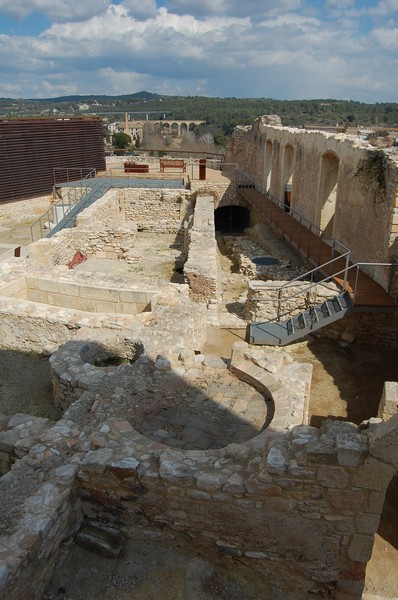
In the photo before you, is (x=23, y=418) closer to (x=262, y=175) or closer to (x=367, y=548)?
(x=367, y=548)

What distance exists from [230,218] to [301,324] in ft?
51.5

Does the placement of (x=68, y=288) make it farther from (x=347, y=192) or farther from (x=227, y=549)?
(x=347, y=192)

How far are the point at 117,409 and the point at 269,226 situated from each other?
12.7 meters

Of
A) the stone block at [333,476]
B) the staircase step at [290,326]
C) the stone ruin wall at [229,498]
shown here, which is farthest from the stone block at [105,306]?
the stone block at [333,476]

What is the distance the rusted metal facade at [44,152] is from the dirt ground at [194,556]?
1464 cm

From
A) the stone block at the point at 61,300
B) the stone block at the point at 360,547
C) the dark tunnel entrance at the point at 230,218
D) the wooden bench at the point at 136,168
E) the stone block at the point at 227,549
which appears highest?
the wooden bench at the point at 136,168

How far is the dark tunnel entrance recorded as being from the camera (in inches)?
906

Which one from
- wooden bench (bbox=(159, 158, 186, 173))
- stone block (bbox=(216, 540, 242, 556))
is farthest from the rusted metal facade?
stone block (bbox=(216, 540, 242, 556))

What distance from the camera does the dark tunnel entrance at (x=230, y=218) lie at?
906 inches

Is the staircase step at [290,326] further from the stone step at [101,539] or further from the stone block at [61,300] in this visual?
the stone step at [101,539]

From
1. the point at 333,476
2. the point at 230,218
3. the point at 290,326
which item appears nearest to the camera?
the point at 333,476

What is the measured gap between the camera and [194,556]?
14.2ft

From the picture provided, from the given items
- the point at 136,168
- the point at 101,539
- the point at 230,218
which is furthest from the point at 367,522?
the point at 136,168

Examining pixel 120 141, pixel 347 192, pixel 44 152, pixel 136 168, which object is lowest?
pixel 136 168
